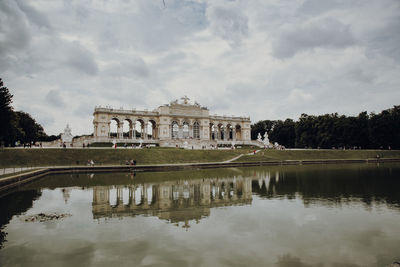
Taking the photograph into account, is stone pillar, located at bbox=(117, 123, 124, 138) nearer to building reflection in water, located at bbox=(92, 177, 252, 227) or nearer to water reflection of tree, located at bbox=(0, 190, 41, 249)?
building reflection in water, located at bbox=(92, 177, 252, 227)

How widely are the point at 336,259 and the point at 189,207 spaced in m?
7.72

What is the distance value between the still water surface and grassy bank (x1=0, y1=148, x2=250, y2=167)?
20614 millimetres

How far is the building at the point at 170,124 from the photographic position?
64.0 meters

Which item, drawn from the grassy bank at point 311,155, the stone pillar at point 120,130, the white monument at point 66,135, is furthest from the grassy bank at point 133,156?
the stone pillar at point 120,130

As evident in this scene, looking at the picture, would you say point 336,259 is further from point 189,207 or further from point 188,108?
point 188,108

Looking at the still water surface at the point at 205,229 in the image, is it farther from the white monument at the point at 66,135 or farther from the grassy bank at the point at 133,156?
the white monument at the point at 66,135

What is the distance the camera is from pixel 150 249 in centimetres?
862

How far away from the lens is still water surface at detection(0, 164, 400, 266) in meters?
7.96

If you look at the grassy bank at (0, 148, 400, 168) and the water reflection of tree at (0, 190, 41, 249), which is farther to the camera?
the grassy bank at (0, 148, 400, 168)

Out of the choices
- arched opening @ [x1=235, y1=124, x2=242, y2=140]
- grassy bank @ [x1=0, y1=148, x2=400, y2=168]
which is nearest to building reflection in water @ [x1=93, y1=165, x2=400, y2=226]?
grassy bank @ [x1=0, y1=148, x2=400, y2=168]

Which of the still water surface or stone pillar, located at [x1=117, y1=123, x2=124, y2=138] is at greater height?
stone pillar, located at [x1=117, y1=123, x2=124, y2=138]

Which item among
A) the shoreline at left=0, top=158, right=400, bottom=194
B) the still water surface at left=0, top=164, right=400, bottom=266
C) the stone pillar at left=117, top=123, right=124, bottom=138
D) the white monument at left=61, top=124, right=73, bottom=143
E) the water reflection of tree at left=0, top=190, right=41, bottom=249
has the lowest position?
the still water surface at left=0, top=164, right=400, bottom=266

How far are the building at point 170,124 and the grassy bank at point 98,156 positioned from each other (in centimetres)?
1690

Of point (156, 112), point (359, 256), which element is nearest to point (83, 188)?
point (359, 256)
